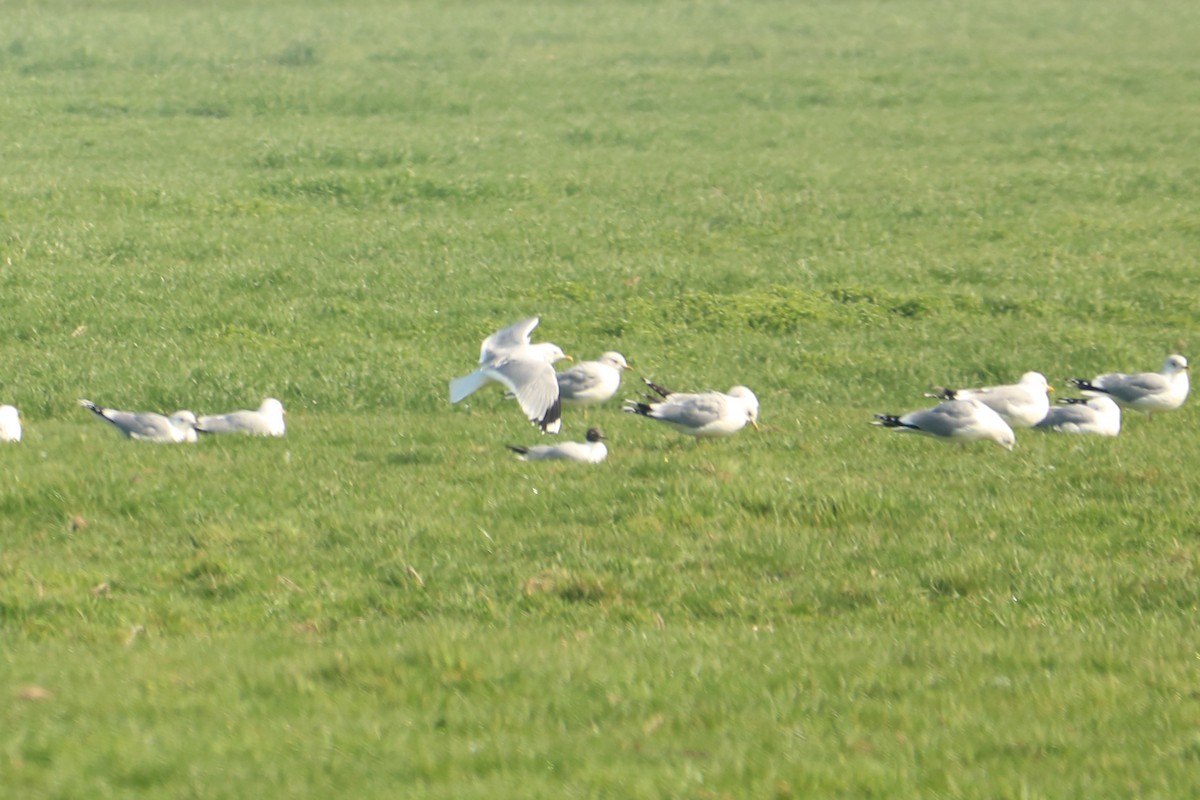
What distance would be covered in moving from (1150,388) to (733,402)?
4.73m

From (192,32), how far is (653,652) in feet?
162

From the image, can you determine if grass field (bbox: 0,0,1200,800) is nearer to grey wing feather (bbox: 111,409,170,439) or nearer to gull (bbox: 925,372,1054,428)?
grey wing feather (bbox: 111,409,170,439)

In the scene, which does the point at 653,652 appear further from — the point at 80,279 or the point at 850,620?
the point at 80,279

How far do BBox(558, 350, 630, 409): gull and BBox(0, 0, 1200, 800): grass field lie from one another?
0.25 meters

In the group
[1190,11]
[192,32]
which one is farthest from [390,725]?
[1190,11]

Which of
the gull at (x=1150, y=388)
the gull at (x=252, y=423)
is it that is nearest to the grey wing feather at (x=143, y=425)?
the gull at (x=252, y=423)

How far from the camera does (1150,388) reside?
49.9ft

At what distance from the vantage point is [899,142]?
35469mm

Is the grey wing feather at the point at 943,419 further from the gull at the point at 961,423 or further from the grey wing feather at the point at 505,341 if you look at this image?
the grey wing feather at the point at 505,341

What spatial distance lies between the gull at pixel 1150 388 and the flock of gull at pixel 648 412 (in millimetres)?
13

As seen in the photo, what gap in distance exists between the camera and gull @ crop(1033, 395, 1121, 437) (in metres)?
14.1

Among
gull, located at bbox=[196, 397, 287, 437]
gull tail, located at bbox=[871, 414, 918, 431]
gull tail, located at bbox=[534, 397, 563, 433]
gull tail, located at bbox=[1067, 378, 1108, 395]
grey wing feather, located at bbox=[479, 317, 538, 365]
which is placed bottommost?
gull tail, located at bbox=[1067, 378, 1108, 395]

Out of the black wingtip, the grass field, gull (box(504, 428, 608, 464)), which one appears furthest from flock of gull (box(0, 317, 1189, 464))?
the black wingtip

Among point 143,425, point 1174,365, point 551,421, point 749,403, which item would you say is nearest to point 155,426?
point 143,425
